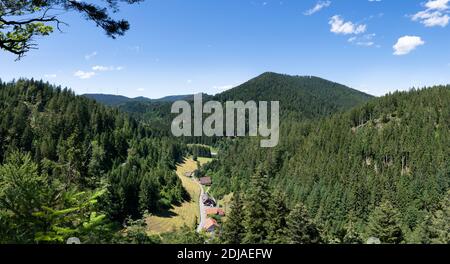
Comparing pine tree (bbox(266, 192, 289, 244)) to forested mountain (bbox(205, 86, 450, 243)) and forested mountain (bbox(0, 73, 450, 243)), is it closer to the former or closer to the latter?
forested mountain (bbox(0, 73, 450, 243))

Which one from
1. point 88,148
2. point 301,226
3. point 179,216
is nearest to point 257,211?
point 301,226

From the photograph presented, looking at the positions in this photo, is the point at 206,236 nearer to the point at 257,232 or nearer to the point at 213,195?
the point at 257,232

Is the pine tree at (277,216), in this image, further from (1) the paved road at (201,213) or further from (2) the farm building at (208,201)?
(2) the farm building at (208,201)

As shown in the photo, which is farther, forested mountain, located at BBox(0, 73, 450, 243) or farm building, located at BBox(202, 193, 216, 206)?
farm building, located at BBox(202, 193, 216, 206)

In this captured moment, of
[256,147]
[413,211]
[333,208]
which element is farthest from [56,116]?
[413,211]

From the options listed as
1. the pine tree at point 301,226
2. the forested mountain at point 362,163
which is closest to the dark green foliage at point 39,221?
the pine tree at point 301,226

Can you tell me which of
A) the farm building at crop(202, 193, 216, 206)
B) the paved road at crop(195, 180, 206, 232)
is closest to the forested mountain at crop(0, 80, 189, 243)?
the paved road at crop(195, 180, 206, 232)
